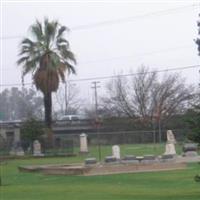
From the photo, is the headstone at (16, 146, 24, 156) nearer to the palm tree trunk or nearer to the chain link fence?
the chain link fence

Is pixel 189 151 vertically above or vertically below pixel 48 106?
below

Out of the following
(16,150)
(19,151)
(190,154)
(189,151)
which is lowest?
(190,154)

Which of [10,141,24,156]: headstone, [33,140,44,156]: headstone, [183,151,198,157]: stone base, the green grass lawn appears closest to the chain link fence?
[10,141,24,156]: headstone

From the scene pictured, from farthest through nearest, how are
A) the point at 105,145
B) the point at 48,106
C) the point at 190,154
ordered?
1. the point at 105,145
2. the point at 48,106
3. the point at 190,154

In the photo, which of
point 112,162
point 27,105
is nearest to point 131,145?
point 112,162

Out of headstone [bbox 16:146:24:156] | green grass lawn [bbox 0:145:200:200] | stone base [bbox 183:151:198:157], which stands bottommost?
green grass lawn [bbox 0:145:200:200]

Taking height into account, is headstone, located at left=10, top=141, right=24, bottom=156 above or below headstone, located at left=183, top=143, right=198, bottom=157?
above

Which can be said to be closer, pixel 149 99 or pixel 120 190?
pixel 120 190

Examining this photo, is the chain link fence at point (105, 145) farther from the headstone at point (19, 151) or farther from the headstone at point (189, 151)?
the headstone at point (189, 151)

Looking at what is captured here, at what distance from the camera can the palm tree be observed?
6241cm

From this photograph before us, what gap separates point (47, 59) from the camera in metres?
62.4

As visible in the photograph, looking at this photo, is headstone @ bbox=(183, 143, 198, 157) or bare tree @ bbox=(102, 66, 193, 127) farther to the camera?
bare tree @ bbox=(102, 66, 193, 127)

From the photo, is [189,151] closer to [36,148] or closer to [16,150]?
[36,148]

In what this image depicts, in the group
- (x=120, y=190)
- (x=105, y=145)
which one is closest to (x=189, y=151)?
(x=120, y=190)
